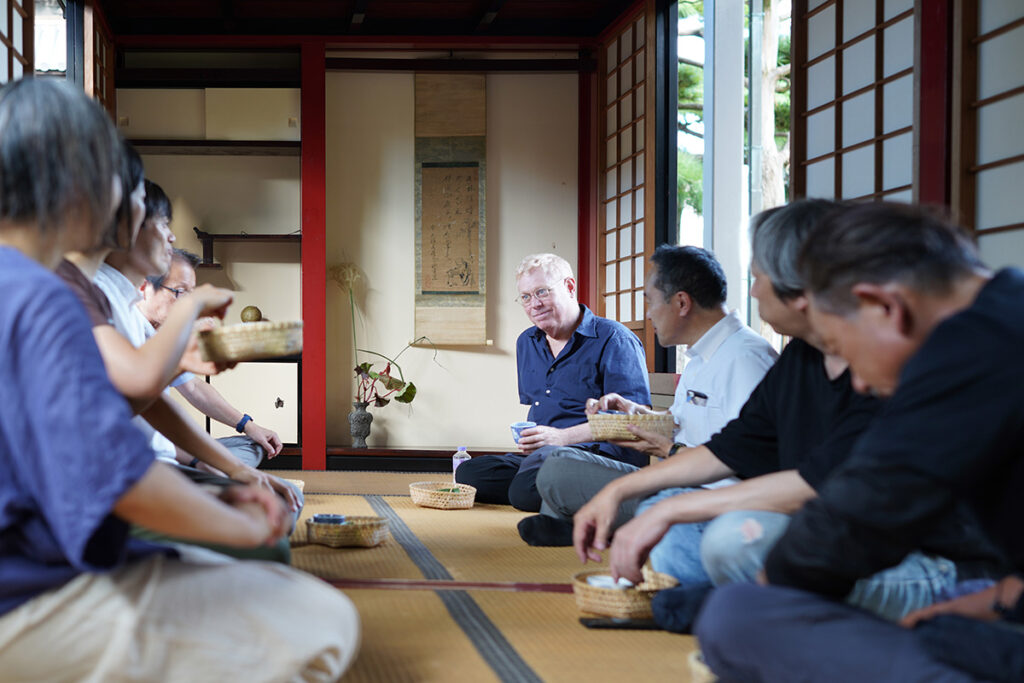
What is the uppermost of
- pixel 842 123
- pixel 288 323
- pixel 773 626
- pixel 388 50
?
pixel 388 50

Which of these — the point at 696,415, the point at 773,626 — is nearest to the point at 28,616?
the point at 773,626

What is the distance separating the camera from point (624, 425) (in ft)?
10.1

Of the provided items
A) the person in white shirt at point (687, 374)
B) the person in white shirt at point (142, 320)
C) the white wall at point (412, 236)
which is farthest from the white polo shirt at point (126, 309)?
the white wall at point (412, 236)

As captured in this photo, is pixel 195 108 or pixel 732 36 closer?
pixel 732 36

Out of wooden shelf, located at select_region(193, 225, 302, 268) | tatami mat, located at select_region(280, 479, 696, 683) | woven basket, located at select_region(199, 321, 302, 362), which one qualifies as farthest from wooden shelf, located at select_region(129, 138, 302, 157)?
woven basket, located at select_region(199, 321, 302, 362)

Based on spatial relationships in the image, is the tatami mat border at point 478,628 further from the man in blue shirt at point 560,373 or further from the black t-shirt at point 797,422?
the man in blue shirt at point 560,373

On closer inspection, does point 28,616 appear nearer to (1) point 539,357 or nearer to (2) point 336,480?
(1) point 539,357

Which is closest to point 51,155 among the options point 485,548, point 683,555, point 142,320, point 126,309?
point 126,309

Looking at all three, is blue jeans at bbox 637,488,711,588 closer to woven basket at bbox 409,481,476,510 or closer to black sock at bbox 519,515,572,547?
black sock at bbox 519,515,572,547

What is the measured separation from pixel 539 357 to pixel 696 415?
1.58 metres

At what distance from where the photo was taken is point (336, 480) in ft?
17.9

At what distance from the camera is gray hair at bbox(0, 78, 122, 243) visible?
1.17 metres

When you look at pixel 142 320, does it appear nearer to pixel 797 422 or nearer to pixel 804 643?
pixel 797 422

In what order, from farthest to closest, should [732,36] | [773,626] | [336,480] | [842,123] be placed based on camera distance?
[336,480], [732,36], [842,123], [773,626]
